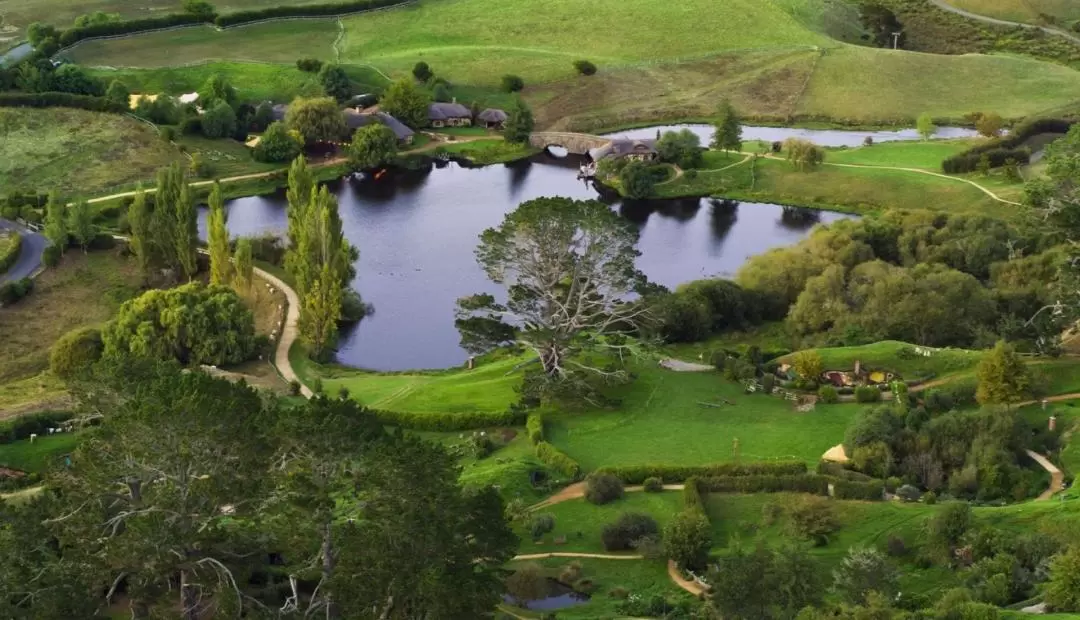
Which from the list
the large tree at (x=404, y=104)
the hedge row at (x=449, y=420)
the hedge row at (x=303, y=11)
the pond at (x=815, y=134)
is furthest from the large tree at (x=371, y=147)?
the hedge row at (x=449, y=420)

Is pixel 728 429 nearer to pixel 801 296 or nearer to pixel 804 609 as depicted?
pixel 801 296

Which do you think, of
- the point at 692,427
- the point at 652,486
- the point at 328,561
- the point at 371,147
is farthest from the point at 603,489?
the point at 371,147

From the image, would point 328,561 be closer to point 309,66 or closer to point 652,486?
point 652,486

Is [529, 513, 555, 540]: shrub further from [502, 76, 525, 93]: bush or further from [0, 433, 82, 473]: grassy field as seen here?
[502, 76, 525, 93]: bush

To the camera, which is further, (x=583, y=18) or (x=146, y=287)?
(x=583, y=18)

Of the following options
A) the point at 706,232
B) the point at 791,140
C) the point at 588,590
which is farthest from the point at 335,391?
the point at 791,140

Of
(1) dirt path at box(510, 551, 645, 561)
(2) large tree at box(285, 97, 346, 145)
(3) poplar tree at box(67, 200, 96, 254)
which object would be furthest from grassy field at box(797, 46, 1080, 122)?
(1) dirt path at box(510, 551, 645, 561)
